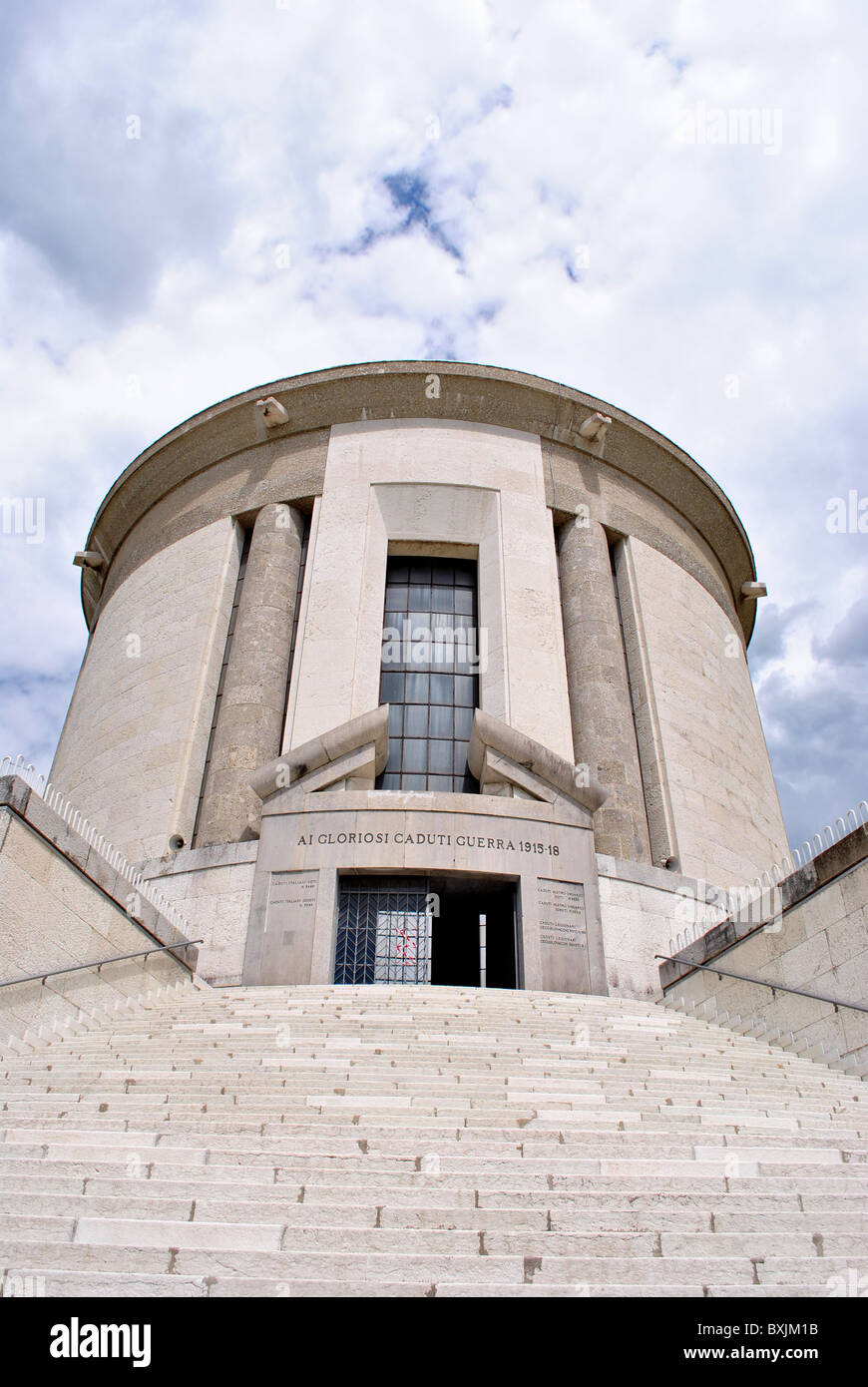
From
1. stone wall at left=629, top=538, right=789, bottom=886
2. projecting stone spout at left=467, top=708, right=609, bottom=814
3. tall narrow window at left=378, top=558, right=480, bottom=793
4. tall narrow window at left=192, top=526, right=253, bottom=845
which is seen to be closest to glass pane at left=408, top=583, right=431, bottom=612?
tall narrow window at left=378, top=558, right=480, bottom=793

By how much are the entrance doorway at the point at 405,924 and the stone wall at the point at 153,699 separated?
443cm

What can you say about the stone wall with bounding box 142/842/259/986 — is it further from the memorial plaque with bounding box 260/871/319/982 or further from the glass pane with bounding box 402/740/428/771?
the glass pane with bounding box 402/740/428/771

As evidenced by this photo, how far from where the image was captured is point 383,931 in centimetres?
1367

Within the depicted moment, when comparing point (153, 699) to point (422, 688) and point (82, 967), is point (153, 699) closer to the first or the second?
point (422, 688)

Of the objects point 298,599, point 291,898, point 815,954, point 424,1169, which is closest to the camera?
point 424,1169

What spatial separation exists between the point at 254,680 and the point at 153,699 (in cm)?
252

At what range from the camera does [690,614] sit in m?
21.2

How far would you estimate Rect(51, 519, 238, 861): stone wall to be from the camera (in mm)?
17062

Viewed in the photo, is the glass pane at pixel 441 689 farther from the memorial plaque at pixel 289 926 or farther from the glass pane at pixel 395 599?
the memorial plaque at pixel 289 926

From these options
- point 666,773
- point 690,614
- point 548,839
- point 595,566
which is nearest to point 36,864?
point 548,839

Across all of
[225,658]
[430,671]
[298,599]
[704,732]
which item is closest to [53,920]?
[225,658]

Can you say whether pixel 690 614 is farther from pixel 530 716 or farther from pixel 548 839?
pixel 548 839

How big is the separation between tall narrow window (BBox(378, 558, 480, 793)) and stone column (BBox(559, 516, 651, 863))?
204cm

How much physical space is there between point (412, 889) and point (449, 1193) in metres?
9.46
